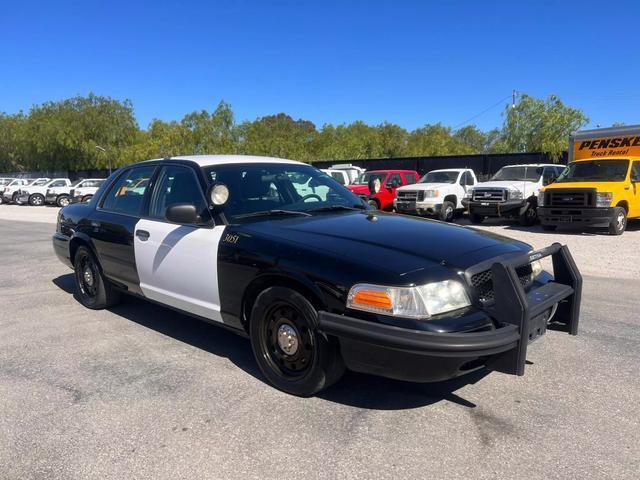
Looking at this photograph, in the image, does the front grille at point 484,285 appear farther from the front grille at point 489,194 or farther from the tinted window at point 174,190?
the front grille at point 489,194

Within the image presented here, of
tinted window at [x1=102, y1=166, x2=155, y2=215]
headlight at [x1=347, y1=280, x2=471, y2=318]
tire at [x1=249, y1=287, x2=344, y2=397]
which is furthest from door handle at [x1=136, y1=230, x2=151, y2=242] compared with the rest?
headlight at [x1=347, y1=280, x2=471, y2=318]

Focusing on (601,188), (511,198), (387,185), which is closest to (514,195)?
(511,198)

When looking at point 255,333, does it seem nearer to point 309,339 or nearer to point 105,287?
point 309,339

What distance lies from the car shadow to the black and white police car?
32 centimetres

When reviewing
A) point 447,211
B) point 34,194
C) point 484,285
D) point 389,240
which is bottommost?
point 34,194

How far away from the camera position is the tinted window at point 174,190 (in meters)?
4.25

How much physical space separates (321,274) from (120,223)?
2.65m

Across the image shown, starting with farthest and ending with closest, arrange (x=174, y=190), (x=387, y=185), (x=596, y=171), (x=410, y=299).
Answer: (x=387, y=185) → (x=596, y=171) → (x=174, y=190) → (x=410, y=299)

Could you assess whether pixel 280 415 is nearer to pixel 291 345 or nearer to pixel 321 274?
pixel 291 345

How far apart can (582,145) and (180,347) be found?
1381 cm

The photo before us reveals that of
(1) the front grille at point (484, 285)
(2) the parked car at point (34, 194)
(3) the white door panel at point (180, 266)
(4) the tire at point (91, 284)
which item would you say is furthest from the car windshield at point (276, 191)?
(2) the parked car at point (34, 194)

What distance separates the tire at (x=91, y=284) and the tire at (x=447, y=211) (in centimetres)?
1172

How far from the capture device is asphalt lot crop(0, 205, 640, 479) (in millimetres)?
2691

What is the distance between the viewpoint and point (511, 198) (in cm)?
1425
